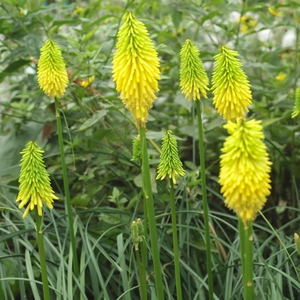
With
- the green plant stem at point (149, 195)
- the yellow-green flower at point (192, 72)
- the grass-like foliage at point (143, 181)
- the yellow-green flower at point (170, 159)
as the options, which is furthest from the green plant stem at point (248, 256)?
the yellow-green flower at point (192, 72)

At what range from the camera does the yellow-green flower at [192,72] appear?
1856 mm

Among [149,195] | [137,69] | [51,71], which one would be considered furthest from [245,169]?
[51,71]

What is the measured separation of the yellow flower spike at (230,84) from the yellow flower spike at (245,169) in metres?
0.37

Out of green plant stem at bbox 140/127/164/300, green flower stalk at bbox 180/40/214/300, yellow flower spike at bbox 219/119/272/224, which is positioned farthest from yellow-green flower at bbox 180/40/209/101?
yellow flower spike at bbox 219/119/272/224

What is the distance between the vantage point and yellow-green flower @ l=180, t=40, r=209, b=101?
1856mm

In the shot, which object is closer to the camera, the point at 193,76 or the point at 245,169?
the point at 245,169

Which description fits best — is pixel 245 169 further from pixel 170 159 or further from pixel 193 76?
pixel 193 76

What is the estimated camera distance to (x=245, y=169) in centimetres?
136

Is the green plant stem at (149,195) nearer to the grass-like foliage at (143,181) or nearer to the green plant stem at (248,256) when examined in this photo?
the grass-like foliage at (143,181)

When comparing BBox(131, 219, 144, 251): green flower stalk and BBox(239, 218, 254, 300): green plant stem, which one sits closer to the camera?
BBox(239, 218, 254, 300): green plant stem

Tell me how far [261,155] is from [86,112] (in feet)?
7.26

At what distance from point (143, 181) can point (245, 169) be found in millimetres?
436

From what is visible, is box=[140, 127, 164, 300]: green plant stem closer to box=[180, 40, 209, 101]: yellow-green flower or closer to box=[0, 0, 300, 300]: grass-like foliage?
box=[0, 0, 300, 300]: grass-like foliage

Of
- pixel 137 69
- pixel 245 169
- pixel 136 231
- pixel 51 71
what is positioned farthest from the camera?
pixel 51 71
